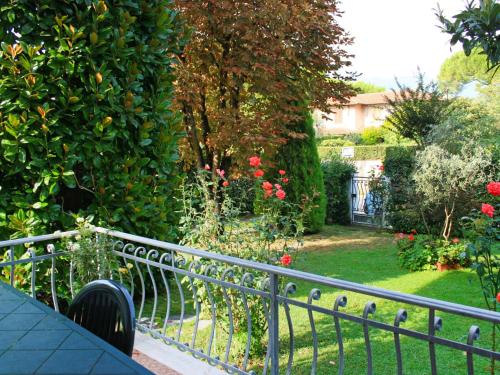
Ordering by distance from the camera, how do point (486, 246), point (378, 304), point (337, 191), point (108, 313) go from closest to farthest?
point (108, 313)
point (486, 246)
point (378, 304)
point (337, 191)

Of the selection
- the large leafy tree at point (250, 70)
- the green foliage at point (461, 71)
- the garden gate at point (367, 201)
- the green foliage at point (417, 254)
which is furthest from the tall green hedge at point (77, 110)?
the green foliage at point (461, 71)

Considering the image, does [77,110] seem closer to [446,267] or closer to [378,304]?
[378,304]

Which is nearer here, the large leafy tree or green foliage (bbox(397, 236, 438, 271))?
green foliage (bbox(397, 236, 438, 271))

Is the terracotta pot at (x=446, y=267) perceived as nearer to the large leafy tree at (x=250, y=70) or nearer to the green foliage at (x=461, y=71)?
the large leafy tree at (x=250, y=70)

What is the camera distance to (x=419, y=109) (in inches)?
520

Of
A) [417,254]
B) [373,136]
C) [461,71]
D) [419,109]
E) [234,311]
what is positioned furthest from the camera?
[461,71]

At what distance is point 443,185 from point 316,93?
9.71ft

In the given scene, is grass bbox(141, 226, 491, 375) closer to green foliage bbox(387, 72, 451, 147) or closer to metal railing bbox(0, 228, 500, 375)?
metal railing bbox(0, 228, 500, 375)

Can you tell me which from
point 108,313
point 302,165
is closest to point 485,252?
point 108,313

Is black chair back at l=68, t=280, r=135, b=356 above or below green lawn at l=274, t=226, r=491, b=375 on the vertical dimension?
above

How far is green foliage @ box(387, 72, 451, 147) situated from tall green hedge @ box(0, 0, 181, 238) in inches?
377

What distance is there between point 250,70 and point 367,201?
5.72 metres

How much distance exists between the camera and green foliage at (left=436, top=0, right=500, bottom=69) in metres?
2.05


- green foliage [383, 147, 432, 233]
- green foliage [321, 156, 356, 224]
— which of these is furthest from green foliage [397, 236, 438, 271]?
green foliage [321, 156, 356, 224]
